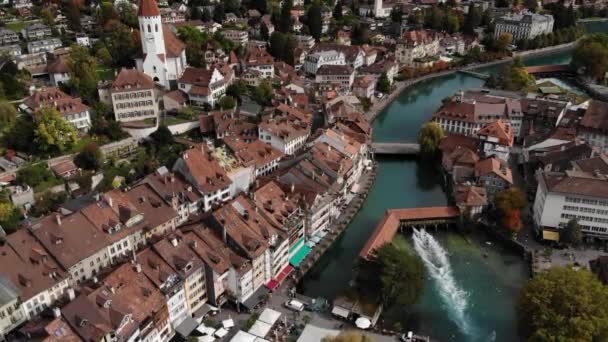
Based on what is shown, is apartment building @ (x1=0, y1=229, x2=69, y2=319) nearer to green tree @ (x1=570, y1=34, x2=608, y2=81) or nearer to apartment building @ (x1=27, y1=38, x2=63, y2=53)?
apartment building @ (x1=27, y1=38, x2=63, y2=53)

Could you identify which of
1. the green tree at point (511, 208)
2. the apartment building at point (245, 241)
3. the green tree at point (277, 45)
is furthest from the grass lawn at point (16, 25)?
the green tree at point (511, 208)

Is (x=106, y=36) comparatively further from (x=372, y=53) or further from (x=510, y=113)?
(x=510, y=113)

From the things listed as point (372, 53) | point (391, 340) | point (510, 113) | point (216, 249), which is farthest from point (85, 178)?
point (372, 53)

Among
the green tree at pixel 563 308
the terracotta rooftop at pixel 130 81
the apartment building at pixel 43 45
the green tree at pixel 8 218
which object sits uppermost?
the apartment building at pixel 43 45

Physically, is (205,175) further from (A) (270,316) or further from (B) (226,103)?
(B) (226,103)

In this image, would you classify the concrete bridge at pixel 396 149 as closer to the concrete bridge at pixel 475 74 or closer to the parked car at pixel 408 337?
the parked car at pixel 408 337

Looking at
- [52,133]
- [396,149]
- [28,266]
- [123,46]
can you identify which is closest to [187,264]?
[28,266]
